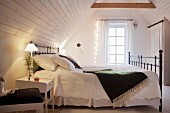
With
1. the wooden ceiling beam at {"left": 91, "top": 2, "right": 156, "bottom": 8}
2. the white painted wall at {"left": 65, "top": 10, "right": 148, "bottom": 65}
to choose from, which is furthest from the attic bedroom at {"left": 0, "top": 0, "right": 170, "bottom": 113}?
the white painted wall at {"left": 65, "top": 10, "right": 148, "bottom": 65}

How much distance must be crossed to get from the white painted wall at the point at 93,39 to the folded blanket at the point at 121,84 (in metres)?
3.72

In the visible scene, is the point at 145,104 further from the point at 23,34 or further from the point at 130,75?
the point at 23,34

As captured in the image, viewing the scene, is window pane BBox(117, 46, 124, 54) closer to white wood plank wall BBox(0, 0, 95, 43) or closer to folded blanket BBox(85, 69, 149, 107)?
folded blanket BBox(85, 69, 149, 107)

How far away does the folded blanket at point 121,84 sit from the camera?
3.43m

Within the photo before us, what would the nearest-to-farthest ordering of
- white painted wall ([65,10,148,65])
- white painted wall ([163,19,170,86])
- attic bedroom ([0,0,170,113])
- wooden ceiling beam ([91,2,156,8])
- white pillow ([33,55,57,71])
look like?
attic bedroom ([0,0,170,113]), white pillow ([33,55,57,71]), wooden ceiling beam ([91,2,156,8]), white painted wall ([163,19,170,86]), white painted wall ([65,10,148,65])

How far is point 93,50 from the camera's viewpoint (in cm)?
729

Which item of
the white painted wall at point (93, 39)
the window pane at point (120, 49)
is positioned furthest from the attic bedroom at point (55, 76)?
the window pane at point (120, 49)

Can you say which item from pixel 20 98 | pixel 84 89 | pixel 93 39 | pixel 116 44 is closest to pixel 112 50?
pixel 116 44

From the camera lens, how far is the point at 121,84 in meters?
3.46

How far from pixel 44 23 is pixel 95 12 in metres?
3.87

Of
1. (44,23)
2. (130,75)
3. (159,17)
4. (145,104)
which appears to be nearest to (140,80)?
(130,75)

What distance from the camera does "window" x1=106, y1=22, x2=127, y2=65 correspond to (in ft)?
23.9

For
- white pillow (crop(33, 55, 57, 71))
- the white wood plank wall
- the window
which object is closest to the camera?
the white wood plank wall

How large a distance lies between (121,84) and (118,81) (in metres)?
0.07
